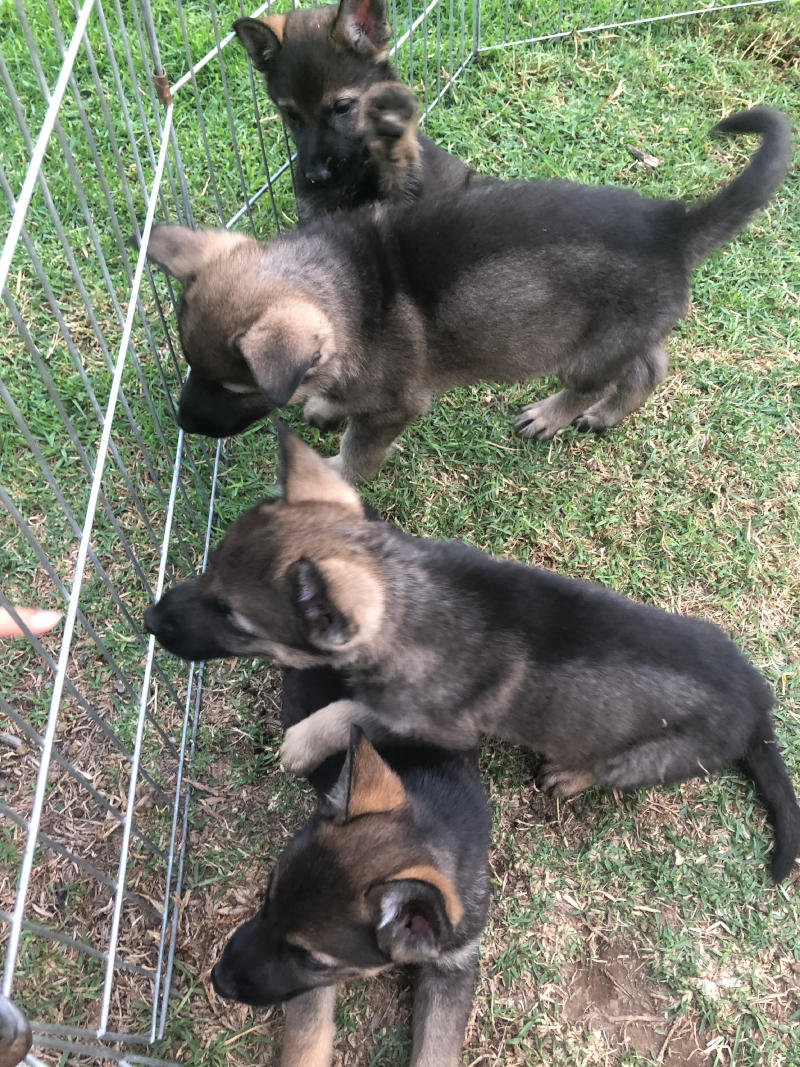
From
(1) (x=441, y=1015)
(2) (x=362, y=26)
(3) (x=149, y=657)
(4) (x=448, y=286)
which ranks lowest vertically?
(1) (x=441, y=1015)

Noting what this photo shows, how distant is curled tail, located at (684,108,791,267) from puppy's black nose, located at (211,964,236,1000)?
3.10 metres

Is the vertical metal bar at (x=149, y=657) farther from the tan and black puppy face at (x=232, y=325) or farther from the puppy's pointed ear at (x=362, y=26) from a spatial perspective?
the puppy's pointed ear at (x=362, y=26)

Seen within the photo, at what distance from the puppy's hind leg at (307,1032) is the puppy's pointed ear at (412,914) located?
26.1 inches

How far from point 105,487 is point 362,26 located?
94.9 inches

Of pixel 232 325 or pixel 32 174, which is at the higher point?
pixel 32 174

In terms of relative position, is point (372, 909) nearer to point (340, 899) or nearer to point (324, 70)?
point (340, 899)

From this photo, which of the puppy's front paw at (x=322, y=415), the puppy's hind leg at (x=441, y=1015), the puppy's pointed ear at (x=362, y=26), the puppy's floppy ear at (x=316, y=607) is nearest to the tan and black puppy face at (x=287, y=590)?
the puppy's floppy ear at (x=316, y=607)

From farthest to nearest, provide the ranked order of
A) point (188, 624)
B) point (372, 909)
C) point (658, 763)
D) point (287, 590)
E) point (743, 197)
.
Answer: point (743, 197), point (658, 763), point (188, 624), point (287, 590), point (372, 909)

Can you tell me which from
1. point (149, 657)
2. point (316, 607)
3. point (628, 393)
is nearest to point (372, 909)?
point (316, 607)

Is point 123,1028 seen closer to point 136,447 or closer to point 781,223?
point 136,447

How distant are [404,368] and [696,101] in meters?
3.07

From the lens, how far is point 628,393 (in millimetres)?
3799

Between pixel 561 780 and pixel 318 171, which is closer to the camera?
pixel 561 780

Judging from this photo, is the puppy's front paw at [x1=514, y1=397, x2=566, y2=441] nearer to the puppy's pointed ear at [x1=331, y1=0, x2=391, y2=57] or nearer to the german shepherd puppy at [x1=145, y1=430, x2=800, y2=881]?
the german shepherd puppy at [x1=145, y1=430, x2=800, y2=881]
